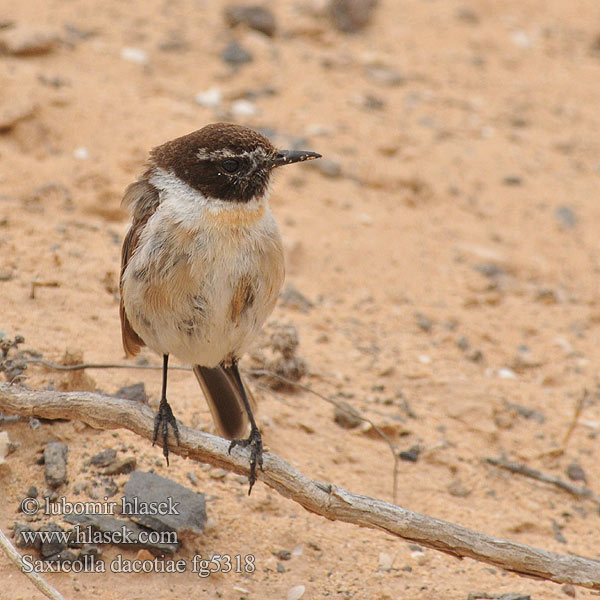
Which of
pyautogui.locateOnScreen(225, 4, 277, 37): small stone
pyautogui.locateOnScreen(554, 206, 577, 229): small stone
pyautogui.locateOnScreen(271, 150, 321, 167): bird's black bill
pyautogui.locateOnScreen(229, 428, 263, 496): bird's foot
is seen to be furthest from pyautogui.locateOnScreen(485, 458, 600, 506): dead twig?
pyautogui.locateOnScreen(225, 4, 277, 37): small stone

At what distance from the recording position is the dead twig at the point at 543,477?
5578 millimetres

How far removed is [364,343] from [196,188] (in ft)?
8.40

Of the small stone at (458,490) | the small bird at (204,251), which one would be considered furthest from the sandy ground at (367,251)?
the small bird at (204,251)

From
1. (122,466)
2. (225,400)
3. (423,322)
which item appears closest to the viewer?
(122,466)

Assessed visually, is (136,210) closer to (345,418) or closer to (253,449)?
(253,449)

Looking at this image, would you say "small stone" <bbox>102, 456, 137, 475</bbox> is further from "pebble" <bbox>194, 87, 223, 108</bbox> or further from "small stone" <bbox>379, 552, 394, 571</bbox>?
"pebble" <bbox>194, 87, 223, 108</bbox>

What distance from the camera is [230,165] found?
14.6ft

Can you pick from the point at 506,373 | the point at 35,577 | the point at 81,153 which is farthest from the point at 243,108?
the point at 35,577

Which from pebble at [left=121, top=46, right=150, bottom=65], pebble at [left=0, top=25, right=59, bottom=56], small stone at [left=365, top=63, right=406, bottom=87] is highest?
pebble at [left=0, top=25, right=59, bottom=56]

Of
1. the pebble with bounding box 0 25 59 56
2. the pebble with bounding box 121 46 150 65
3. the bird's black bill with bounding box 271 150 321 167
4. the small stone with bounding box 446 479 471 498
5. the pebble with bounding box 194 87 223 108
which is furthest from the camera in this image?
the pebble with bounding box 121 46 150 65

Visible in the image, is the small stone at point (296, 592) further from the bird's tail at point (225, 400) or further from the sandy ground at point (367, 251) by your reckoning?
the bird's tail at point (225, 400)

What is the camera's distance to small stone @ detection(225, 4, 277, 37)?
10.2 m

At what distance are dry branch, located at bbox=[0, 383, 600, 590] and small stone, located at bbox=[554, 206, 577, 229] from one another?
5.26 metres

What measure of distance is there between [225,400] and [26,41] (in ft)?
17.1
